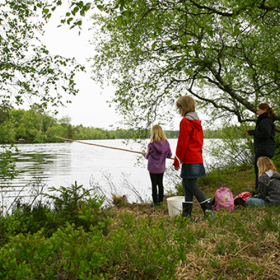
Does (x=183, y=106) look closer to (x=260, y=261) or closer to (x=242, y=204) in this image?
(x=242, y=204)

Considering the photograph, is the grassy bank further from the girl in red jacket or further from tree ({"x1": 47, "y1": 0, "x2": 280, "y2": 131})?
tree ({"x1": 47, "y1": 0, "x2": 280, "y2": 131})

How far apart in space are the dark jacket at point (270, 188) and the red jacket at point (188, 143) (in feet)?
4.30

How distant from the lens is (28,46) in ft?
21.8

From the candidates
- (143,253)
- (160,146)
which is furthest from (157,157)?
(143,253)

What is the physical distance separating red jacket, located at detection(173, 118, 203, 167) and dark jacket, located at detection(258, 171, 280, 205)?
1.31m

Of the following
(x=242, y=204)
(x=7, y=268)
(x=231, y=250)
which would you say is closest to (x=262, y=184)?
(x=242, y=204)

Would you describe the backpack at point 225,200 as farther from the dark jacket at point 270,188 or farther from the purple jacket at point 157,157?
the purple jacket at point 157,157

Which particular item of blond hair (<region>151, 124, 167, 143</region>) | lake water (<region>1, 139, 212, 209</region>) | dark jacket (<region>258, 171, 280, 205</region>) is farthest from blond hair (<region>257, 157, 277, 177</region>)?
lake water (<region>1, 139, 212, 209</region>)

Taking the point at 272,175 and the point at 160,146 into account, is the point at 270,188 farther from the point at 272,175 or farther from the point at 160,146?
the point at 160,146

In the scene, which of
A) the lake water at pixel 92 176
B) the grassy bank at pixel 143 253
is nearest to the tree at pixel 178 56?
the lake water at pixel 92 176

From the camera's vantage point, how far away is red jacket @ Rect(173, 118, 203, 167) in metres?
4.08

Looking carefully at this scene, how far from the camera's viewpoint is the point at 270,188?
4520mm

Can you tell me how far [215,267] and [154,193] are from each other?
11.1ft

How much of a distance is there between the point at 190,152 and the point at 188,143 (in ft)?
0.47
